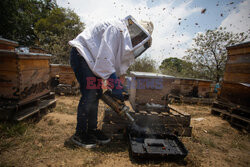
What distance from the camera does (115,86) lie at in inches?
83.8

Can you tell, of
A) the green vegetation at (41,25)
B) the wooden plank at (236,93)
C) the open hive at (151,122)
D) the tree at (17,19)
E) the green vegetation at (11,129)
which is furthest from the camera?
the tree at (17,19)

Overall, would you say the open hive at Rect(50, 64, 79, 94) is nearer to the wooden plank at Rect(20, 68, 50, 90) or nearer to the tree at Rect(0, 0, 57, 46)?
the wooden plank at Rect(20, 68, 50, 90)

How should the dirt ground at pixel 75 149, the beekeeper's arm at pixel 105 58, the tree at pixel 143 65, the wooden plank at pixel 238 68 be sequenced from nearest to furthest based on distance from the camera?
1. the dirt ground at pixel 75 149
2. the beekeeper's arm at pixel 105 58
3. the wooden plank at pixel 238 68
4. the tree at pixel 143 65

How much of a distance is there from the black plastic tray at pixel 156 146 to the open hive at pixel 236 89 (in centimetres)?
246

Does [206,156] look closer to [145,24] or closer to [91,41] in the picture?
[145,24]

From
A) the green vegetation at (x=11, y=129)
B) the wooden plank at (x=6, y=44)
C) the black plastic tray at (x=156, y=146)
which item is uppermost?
the wooden plank at (x=6, y=44)

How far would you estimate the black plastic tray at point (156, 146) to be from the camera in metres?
1.88

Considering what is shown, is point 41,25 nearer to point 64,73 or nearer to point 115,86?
point 64,73

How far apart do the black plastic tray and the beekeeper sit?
0.58 m

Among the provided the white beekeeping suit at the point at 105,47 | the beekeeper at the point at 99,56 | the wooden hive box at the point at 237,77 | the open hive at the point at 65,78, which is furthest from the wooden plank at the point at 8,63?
the wooden hive box at the point at 237,77

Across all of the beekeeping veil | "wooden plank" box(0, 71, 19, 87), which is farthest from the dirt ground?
the beekeeping veil

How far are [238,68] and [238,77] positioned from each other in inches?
10.9

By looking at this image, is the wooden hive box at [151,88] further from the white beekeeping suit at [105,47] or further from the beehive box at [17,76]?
the beehive box at [17,76]

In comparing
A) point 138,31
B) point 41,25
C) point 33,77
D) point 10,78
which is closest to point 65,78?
point 33,77
